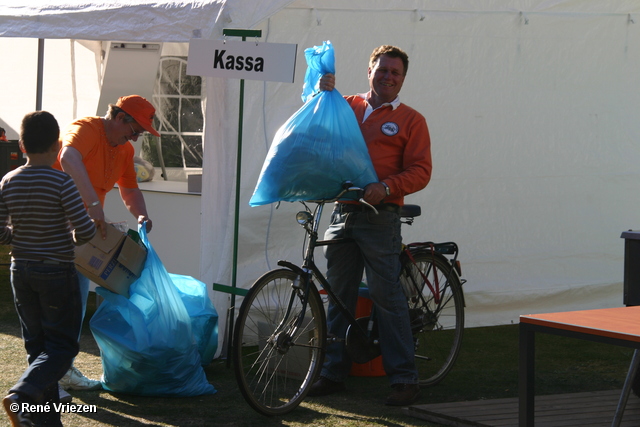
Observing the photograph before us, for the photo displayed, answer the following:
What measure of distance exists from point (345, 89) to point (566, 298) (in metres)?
2.28

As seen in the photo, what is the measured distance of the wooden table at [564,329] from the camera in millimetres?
2510

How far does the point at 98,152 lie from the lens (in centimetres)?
410

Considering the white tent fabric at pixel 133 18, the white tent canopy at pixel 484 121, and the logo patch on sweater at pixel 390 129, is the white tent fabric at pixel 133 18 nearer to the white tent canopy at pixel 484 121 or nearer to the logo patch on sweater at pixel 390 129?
the white tent canopy at pixel 484 121

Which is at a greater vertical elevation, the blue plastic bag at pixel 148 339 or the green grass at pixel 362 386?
the blue plastic bag at pixel 148 339

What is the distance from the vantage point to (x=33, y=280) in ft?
10.4

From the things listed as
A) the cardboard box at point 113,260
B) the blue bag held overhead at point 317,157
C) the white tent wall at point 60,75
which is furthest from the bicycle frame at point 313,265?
the white tent wall at point 60,75

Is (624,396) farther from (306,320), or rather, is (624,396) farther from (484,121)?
(484,121)

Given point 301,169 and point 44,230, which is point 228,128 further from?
point 44,230

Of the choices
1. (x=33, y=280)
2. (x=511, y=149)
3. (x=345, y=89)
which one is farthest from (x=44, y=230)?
(x=511, y=149)

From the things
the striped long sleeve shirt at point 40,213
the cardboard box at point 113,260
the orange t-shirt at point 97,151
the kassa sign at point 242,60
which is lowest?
the cardboard box at point 113,260

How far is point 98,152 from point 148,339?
36.1 inches

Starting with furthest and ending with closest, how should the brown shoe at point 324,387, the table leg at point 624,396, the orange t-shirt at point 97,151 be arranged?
the brown shoe at point 324,387, the orange t-shirt at point 97,151, the table leg at point 624,396

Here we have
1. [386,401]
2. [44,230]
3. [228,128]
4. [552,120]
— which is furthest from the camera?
[552,120]

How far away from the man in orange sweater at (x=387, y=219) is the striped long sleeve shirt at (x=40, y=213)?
4.46ft
